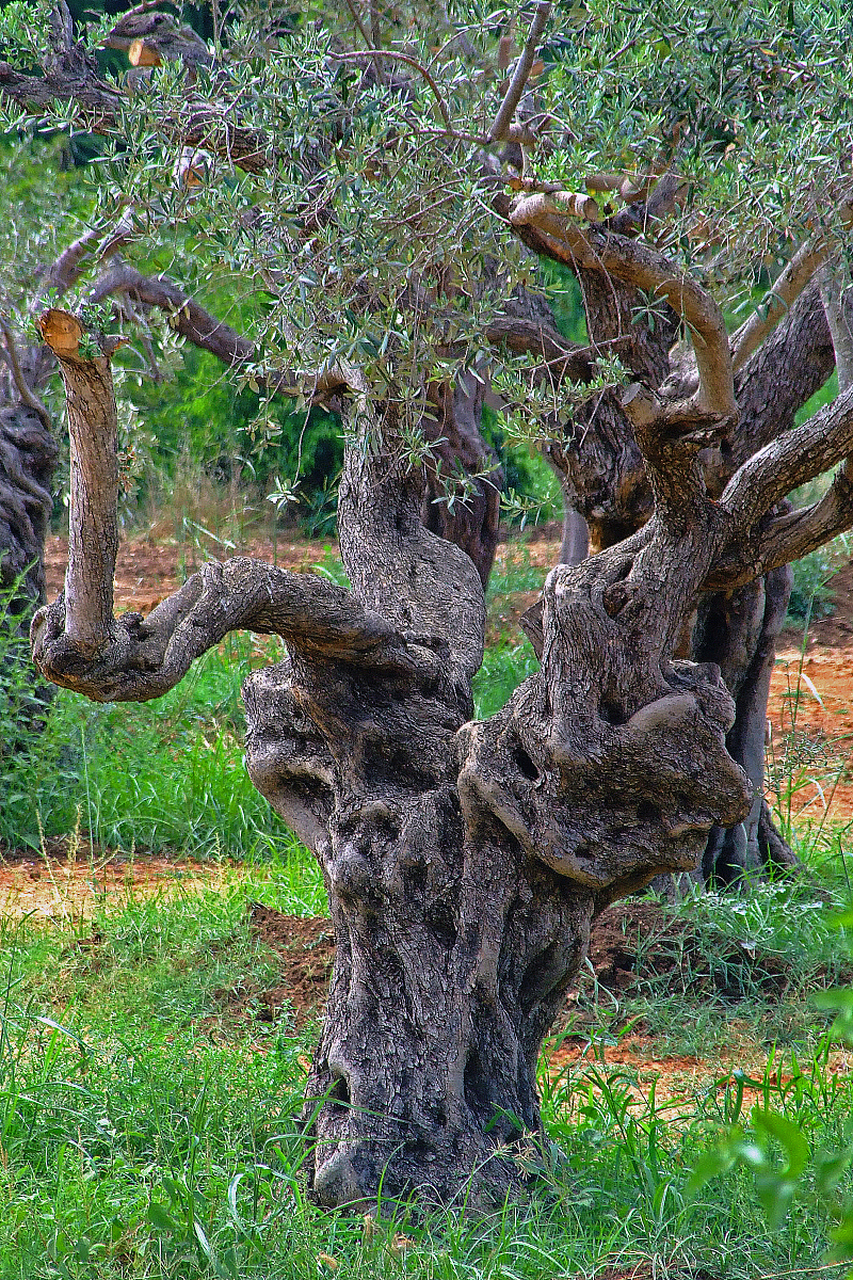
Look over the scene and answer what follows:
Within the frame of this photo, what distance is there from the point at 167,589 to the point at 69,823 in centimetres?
562

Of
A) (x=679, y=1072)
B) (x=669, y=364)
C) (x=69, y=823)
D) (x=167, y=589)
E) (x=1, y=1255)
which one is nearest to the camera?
(x=1, y=1255)

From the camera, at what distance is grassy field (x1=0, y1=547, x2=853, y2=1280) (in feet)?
8.43

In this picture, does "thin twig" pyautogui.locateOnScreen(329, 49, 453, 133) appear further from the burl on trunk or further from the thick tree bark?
the thick tree bark

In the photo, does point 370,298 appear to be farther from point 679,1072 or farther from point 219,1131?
point 679,1072

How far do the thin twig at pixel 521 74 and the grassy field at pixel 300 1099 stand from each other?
2054 mm

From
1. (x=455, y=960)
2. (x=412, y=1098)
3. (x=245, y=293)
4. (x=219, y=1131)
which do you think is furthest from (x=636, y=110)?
(x=219, y=1131)

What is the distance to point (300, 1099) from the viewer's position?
3.11 meters

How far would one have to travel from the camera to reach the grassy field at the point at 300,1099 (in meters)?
2.57

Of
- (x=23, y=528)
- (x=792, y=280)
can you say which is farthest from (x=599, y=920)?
(x=23, y=528)

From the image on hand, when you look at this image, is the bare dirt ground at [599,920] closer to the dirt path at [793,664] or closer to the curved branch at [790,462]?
the dirt path at [793,664]

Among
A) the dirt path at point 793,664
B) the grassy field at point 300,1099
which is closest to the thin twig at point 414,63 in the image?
the grassy field at point 300,1099

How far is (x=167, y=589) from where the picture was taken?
1186 cm

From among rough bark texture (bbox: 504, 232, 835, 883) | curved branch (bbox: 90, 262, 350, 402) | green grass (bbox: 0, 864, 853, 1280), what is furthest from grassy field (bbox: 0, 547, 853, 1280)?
curved branch (bbox: 90, 262, 350, 402)

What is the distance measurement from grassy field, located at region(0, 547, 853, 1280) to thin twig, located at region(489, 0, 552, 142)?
2.05 meters
